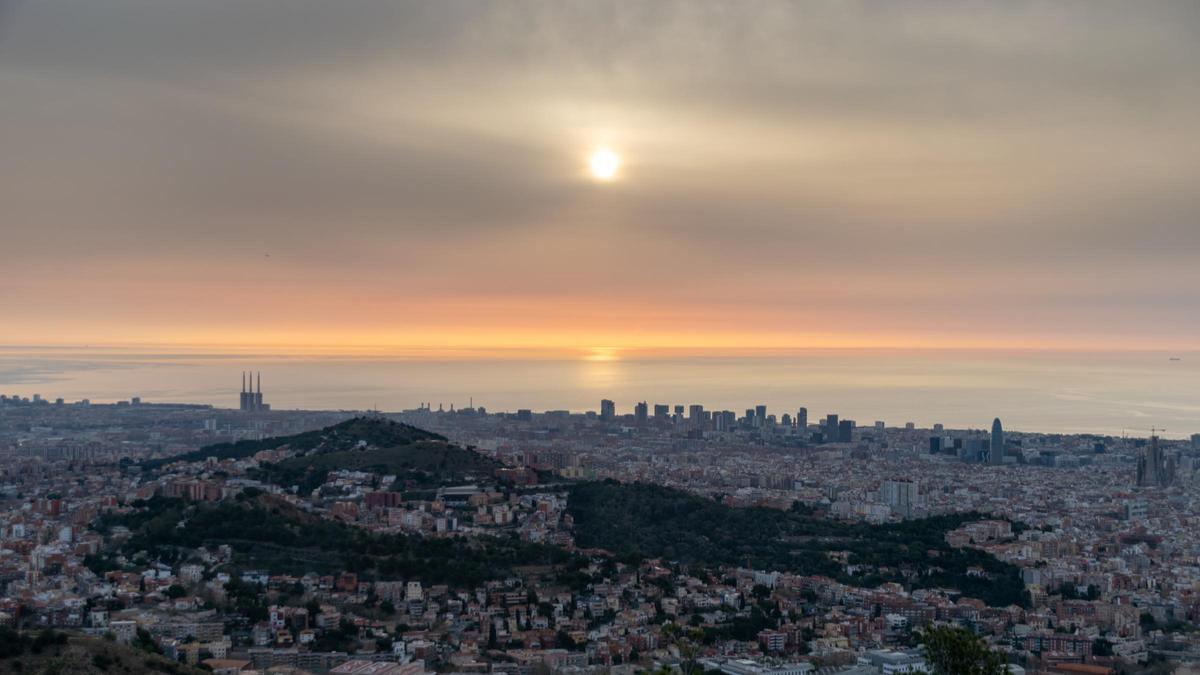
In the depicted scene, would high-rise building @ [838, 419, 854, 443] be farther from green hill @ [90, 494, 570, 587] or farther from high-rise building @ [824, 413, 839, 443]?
green hill @ [90, 494, 570, 587]

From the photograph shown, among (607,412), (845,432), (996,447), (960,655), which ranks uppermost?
(607,412)

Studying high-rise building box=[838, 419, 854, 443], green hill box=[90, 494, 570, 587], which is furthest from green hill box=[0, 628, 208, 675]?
high-rise building box=[838, 419, 854, 443]

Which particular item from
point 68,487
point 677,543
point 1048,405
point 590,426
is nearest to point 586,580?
point 677,543

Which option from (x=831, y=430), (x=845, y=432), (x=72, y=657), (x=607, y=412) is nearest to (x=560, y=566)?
(x=72, y=657)

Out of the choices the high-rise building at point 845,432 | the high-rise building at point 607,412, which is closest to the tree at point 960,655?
the high-rise building at point 845,432

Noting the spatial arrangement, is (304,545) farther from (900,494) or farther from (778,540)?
(900,494)

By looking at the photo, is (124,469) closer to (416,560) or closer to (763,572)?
(416,560)
